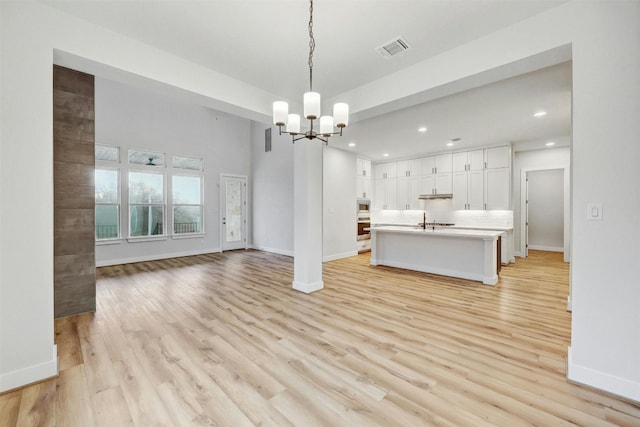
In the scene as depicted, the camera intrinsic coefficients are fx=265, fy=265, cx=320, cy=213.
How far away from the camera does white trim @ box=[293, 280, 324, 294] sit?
4.19 m

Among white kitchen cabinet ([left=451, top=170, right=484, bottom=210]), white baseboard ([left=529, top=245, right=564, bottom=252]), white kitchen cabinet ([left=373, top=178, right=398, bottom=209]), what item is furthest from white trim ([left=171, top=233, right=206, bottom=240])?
white baseboard ([left=529, top=245, right=564, bottom=252])

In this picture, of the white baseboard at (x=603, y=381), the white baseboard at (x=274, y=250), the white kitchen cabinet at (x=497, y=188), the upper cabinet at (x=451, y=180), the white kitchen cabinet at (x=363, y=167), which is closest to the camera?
the white baseboard at (x=603, y=381)

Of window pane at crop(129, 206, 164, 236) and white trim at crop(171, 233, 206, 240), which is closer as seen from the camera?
window pane at crop(129, 206, 164, 236)

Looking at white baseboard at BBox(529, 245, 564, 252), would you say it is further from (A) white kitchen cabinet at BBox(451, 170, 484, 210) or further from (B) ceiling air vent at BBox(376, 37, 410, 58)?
(B) ceiling air vent at BBox(376, 37, 410, 58)

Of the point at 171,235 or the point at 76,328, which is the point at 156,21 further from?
the point at 171,235

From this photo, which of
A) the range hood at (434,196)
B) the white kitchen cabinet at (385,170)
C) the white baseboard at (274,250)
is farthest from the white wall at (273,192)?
the range hood at (434,196)

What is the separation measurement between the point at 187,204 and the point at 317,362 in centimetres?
664

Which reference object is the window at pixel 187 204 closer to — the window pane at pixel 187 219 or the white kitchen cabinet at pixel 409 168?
the window pane at pixel 187 219

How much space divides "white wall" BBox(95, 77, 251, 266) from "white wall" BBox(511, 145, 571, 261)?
7868mm

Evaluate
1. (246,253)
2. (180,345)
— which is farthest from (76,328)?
(246,253)

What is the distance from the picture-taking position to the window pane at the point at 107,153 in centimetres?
604

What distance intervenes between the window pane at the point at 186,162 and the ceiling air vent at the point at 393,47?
6.44m

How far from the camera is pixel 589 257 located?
198cm

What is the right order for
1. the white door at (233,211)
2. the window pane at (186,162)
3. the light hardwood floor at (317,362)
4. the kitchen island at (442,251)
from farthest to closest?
the white door at (233,211) → the window pane at (186,162) → the kitchen island at (442,251) → the light hardwood floor at (317,362)
